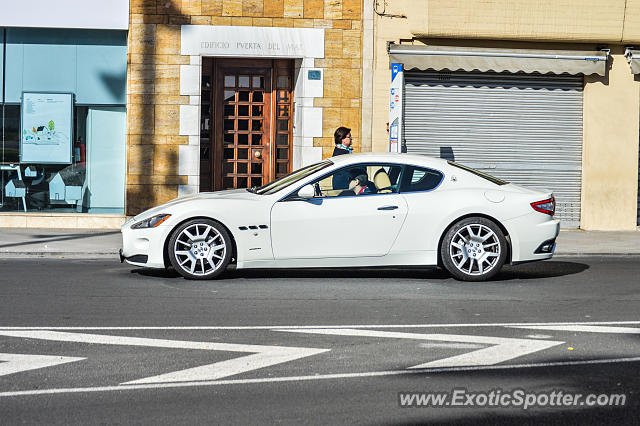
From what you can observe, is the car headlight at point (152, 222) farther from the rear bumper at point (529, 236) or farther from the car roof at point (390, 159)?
the rear bumper at point (529, 236)

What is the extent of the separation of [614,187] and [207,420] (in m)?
→ 15.4

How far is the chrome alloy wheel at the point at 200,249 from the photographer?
1070cm

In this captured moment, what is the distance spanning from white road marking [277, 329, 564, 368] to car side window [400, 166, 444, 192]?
3.57 m

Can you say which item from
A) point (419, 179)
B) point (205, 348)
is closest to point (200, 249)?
point (419, 179)

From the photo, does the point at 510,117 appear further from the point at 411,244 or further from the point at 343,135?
the point at 411,244

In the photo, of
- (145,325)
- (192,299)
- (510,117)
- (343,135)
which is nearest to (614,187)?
(510,117)

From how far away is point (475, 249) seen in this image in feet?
35.7

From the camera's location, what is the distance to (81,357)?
6.54m

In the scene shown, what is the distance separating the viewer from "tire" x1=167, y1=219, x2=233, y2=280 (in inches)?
421

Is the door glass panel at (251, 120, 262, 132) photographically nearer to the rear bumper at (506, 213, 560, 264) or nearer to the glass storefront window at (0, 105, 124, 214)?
the glass storefront window at (0, 105, 124, 214)

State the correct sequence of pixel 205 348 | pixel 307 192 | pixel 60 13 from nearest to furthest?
1. pixel 205 348
2. pixel 307 192
3. pixel 60 13

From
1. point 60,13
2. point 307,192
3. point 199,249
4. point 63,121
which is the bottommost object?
point 199,249

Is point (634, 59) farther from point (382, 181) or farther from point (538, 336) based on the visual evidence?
point (538, 336)

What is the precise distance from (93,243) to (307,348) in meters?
8.79
